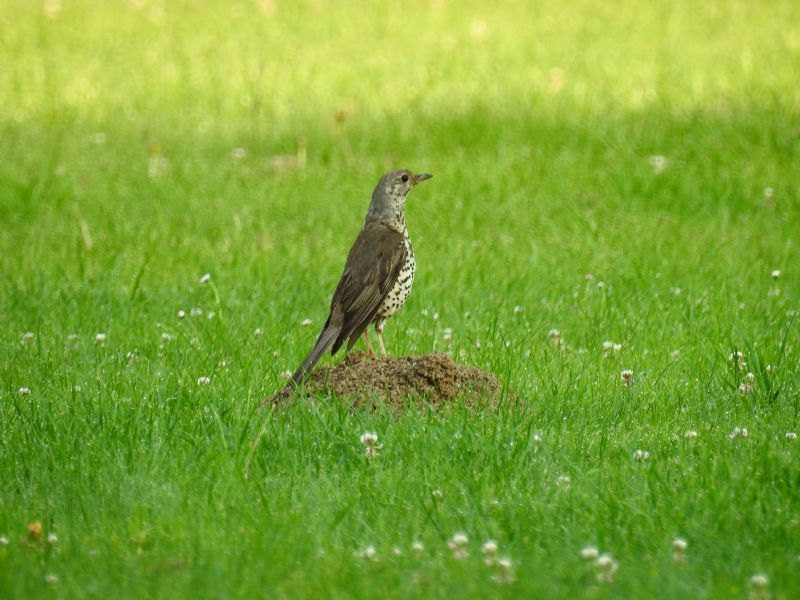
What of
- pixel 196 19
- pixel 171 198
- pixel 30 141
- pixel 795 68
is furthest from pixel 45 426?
pixel 196 19

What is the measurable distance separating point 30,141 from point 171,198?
2395 millimetres

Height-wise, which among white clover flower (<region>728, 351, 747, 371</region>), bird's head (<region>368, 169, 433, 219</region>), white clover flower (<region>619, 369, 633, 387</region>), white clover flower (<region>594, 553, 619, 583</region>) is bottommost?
white clover flower (<region>619, 369, 633, 387</region>)

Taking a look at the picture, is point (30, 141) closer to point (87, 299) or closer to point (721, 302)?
point (87, 299)

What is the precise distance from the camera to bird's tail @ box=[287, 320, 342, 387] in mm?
5914

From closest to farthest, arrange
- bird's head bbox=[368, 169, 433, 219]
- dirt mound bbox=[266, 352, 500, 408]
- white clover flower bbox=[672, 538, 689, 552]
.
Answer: white clover flower bbox=[672, 538, 689, 552]
dirt mound bbox=[266, 352, 500, 408]
bird's head bbox=[368, 169, 433, 219]

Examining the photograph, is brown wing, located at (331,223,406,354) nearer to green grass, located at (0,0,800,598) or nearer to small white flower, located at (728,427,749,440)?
green grass, located at (0,0,800,598)

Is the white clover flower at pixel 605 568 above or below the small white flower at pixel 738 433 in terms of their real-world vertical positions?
above

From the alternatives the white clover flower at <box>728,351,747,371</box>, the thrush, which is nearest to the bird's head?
the thrush

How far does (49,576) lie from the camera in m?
4.12

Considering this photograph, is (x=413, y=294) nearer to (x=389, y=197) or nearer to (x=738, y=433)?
(x=389, y=197)

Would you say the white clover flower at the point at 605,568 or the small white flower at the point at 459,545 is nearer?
the white clover flower at the point at 605,568

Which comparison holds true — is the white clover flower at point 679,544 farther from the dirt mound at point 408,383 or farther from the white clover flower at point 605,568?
the dirt mound at point 408,383

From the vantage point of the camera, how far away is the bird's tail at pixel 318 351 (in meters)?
5.91

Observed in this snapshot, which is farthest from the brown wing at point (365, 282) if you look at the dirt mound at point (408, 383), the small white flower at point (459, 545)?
the small white flower at point (459, 545)
